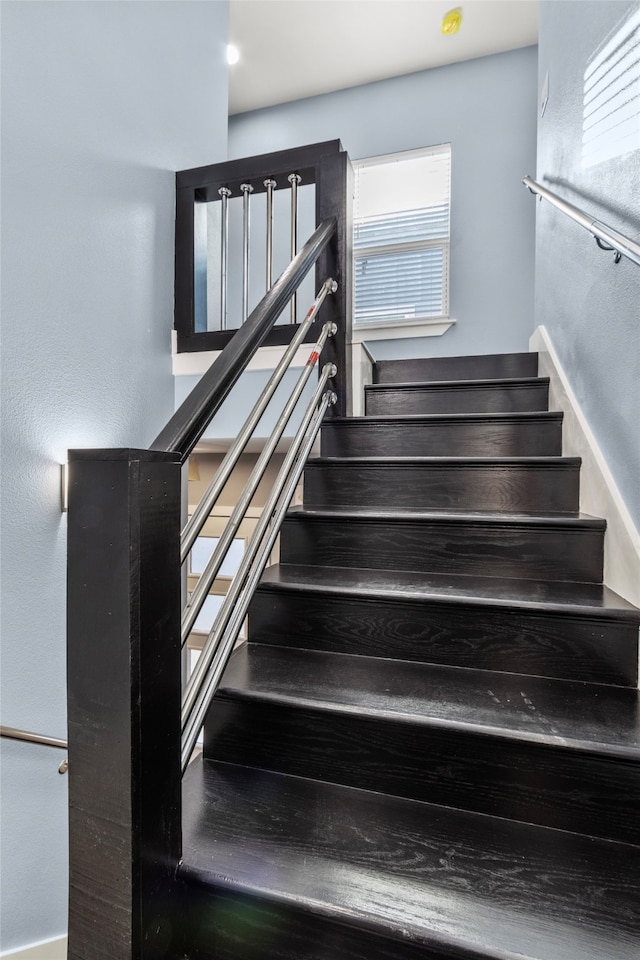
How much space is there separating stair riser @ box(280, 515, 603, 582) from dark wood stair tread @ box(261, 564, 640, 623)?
0.03m

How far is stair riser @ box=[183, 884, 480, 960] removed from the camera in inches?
28.1

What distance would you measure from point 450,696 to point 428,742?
0.13 meters

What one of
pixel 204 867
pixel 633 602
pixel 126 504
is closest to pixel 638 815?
pixel 633 602

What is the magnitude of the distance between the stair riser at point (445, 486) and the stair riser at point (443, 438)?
20 centimetres

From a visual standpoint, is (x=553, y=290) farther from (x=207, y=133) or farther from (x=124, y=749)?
(x=124, y=749)

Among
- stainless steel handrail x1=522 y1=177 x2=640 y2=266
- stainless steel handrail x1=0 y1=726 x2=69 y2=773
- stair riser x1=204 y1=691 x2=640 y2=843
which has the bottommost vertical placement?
stainless steel handrail x1=0 y1=726 x2=69 y2=773

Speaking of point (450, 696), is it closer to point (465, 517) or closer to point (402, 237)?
point (465, 517)

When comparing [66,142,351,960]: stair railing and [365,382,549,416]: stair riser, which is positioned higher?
[365,382,549,416]: stair riser

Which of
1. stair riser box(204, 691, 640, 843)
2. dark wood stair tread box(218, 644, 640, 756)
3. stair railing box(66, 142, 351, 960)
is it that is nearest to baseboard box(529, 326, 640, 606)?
dark wood stair tread box(218, 644, 640, 756)

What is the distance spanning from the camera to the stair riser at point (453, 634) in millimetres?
1111

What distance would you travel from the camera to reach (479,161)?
3465 millimetres

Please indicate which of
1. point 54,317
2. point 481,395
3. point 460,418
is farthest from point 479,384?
point 54,317

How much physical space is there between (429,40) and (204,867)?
438 centimetres

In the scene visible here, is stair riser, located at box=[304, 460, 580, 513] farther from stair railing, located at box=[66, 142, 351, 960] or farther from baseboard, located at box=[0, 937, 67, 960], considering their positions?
baseboard, located at box=[0, 937, 67, 960]
